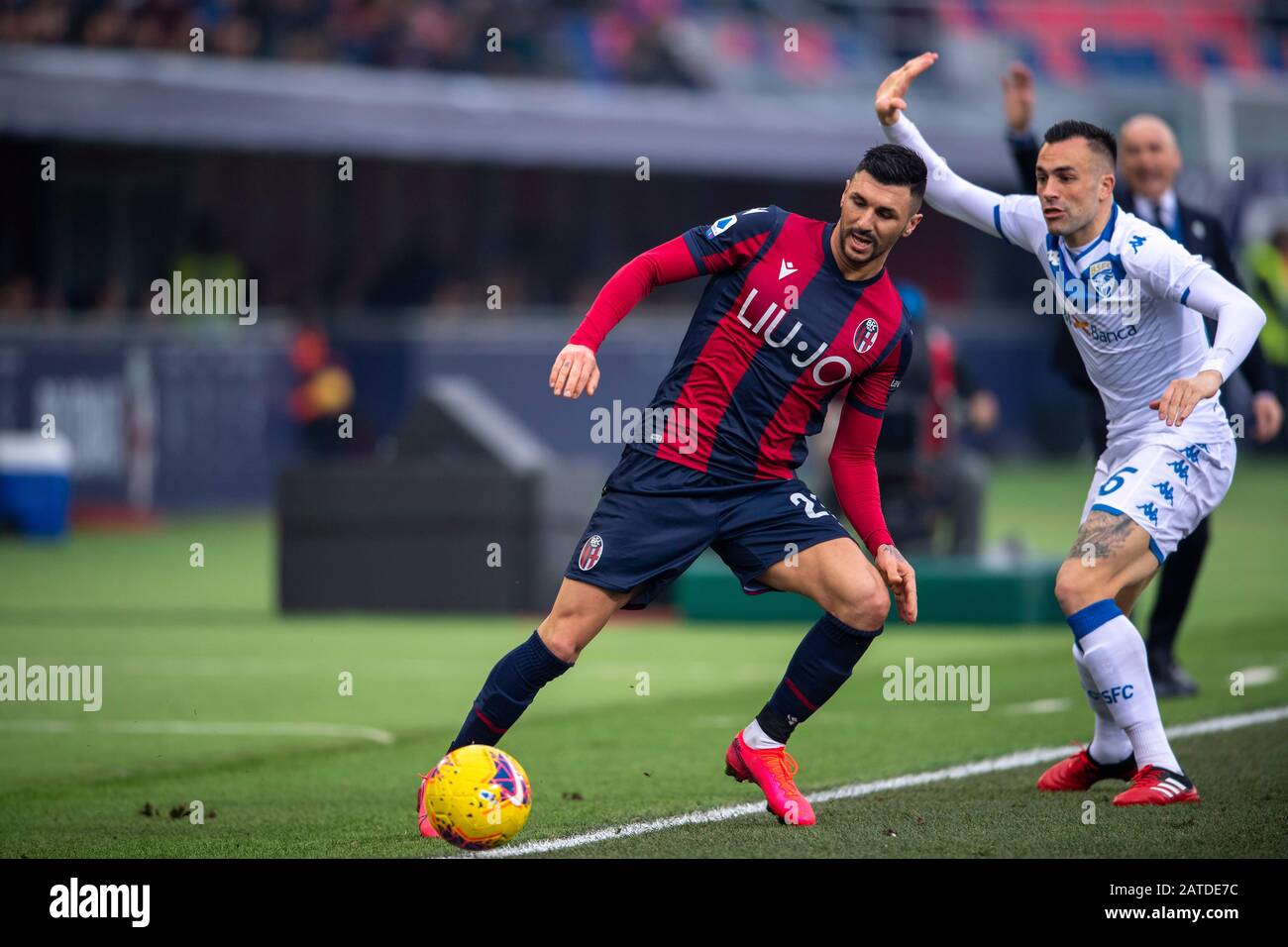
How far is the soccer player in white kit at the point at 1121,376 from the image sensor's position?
24.5ft

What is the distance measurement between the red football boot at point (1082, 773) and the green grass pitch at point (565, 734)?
4.3 inches

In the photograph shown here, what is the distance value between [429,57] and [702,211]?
6299 mm

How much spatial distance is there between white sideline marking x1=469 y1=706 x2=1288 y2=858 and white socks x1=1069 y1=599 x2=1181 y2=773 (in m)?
0.91

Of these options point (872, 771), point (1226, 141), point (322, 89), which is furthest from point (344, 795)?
point (1226, 141)

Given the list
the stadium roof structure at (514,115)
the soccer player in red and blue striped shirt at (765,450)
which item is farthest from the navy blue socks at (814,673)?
the stadium roof structure at (514,115)

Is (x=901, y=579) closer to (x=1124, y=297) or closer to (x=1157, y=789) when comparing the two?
(x=1157, y=789)

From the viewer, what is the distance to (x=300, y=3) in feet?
87.8

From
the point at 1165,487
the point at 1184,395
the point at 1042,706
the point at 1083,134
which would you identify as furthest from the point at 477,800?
the point at 1042,706

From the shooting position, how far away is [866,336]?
7.18 metres

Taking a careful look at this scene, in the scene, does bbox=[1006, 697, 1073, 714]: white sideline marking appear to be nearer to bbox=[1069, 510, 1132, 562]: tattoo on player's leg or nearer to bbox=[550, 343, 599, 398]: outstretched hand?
bbox=[1069, 510, 1132, 562]: tattoo on player's leg

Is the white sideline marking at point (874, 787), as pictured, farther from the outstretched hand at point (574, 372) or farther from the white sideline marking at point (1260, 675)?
the outstretched hand at point (574, 372)

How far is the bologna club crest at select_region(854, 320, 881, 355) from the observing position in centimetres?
717

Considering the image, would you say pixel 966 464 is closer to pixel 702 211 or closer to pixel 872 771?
pixel 872 771

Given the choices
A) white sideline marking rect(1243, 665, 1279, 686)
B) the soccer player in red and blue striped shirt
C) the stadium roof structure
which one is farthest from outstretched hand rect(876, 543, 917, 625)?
the stadium roof structure
